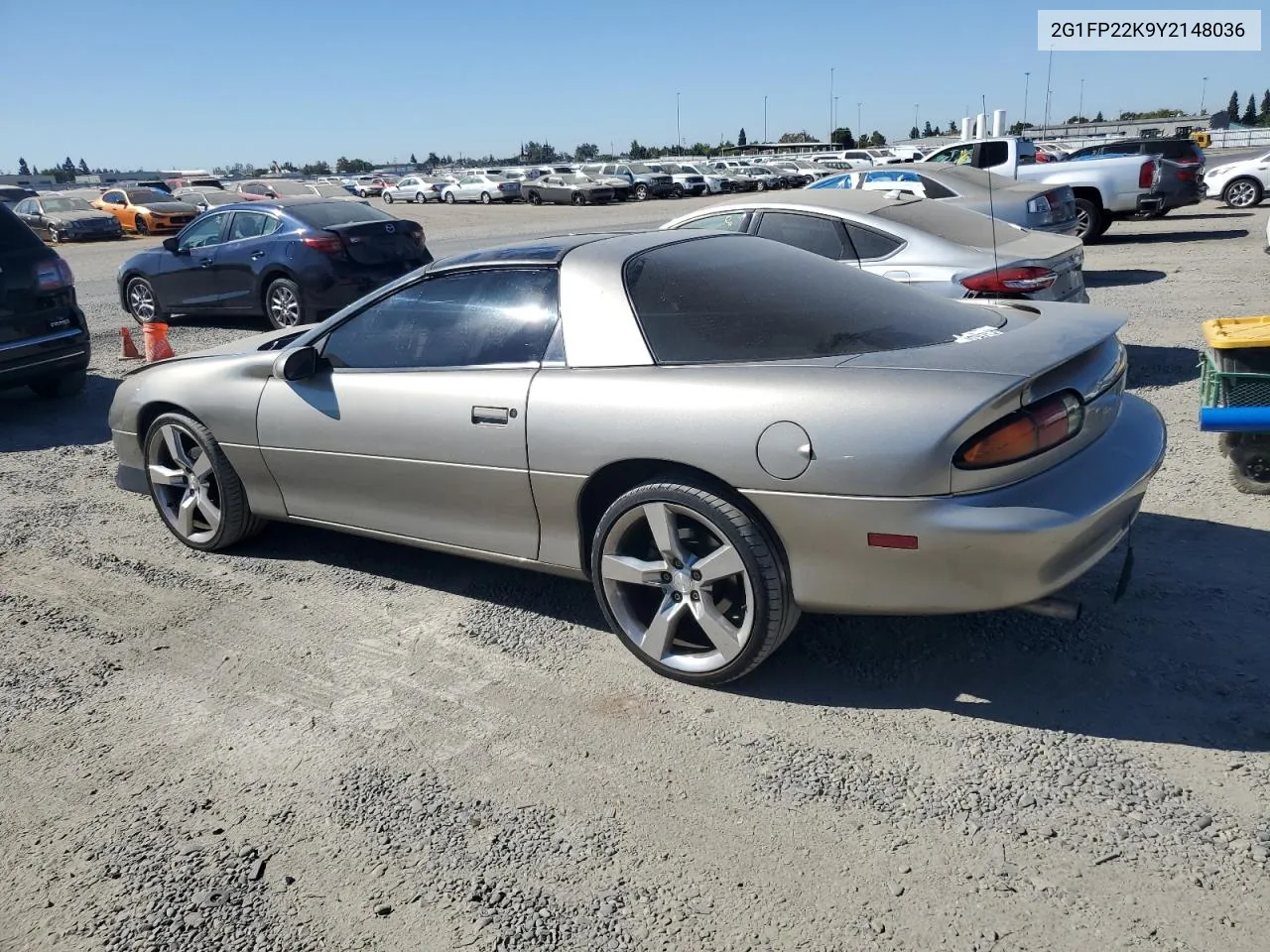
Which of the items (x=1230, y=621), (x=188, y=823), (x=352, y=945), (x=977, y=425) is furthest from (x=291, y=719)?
(x=1230, y=621)

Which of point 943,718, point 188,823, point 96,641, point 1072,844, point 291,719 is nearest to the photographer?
point 1072,844

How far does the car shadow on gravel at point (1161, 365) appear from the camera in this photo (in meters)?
7.31

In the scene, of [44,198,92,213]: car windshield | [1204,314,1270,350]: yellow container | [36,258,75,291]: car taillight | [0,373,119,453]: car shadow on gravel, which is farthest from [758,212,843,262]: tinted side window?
[44,198,92,213]: car windshield

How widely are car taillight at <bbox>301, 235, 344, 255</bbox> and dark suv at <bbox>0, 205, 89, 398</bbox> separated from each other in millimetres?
3072

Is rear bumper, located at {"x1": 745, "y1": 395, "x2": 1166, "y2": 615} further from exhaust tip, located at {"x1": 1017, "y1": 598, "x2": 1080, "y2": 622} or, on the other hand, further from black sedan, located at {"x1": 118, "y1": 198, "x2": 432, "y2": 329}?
black sedan, located at {"x1": 118, "y1": 198, "x2": 432, "y2": 329}

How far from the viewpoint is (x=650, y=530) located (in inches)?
140

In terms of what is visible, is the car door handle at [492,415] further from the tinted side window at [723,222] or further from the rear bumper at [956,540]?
the tinted side window at [723,222]

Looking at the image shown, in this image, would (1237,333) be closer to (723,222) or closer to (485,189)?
(723,222)

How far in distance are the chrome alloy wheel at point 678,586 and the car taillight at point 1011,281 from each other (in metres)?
3.94

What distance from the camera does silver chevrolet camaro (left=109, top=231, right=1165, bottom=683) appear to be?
10.1ft

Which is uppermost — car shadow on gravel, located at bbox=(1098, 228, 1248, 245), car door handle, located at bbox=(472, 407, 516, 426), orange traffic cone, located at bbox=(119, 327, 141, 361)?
car door handle, located at bbox=(472, 407, 516, 426)

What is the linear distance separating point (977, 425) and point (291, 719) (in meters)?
2.40

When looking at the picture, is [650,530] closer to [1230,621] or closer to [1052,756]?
[1052,756]

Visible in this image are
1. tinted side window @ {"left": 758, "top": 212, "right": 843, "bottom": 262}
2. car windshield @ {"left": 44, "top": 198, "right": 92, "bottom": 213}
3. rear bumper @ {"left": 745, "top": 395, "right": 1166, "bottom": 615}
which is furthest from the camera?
car windshield @ {"left": 44, "top": 198, "right": 92, "bottom": 213}
